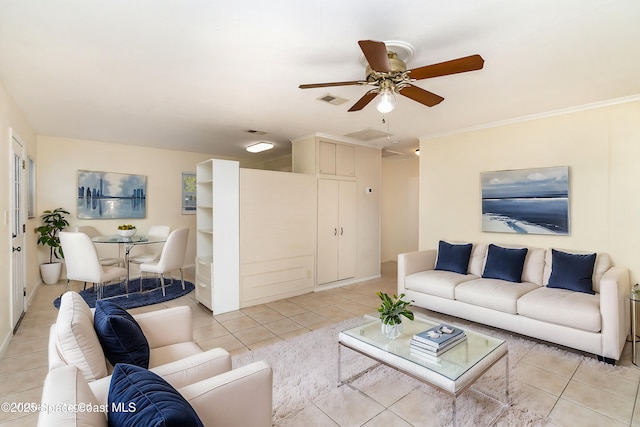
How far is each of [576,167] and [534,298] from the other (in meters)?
1.65

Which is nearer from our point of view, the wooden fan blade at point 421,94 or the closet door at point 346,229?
the wooden fan blade at point 421,94

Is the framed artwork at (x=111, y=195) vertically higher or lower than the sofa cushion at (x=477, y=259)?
higher

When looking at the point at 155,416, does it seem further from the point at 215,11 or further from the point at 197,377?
the point at 215,11

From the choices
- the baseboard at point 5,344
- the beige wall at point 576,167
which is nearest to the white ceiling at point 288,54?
the beige wall at point 576,167

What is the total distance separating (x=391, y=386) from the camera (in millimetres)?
2324

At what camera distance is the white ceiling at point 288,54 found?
5.93ft

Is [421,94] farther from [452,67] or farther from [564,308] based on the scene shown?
[564,308]

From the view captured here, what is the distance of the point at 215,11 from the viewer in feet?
5.97

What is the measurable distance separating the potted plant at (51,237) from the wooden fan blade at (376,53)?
18.2 ft

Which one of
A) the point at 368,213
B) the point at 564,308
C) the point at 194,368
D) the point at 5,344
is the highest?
the point at 368,213

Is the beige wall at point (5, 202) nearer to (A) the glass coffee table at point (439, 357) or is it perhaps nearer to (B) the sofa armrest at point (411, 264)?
(A) the glass coffee table at point (439, 357)

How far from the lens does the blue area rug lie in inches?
166

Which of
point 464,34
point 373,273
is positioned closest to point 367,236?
point 373,273

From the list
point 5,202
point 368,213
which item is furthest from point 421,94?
point 5,202
